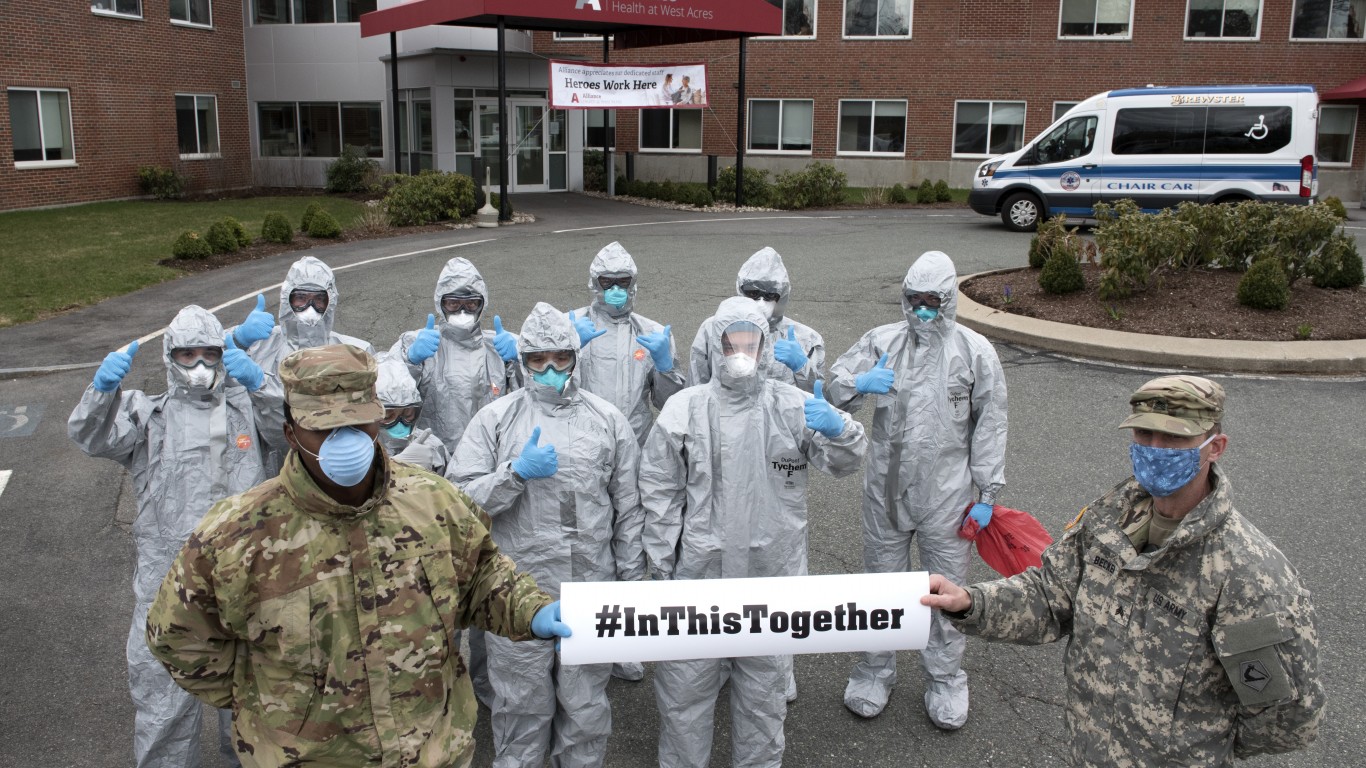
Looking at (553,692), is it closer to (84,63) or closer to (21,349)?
(21,349)

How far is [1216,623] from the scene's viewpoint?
2826 millimetres

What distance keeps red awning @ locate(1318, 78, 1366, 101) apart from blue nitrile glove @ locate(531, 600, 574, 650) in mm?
28895

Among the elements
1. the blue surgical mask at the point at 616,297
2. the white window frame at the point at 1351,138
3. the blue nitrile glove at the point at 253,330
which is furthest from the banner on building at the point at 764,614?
the white window frame at the point at 1351,138

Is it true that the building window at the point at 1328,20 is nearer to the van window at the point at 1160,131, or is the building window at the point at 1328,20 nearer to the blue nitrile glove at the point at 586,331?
the van window at the point at 1160,131

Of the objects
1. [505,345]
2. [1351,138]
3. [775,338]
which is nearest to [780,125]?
[1351,138]

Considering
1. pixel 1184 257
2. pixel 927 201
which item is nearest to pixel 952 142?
pixel 927 201

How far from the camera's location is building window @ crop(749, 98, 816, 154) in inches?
1202

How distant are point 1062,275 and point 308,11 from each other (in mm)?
24313

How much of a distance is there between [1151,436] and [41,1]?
25.8 m

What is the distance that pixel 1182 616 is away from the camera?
9.50 ft

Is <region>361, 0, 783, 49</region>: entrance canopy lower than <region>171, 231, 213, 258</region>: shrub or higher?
higher

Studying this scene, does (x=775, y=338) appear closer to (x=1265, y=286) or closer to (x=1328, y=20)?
(x=1265, y=286)

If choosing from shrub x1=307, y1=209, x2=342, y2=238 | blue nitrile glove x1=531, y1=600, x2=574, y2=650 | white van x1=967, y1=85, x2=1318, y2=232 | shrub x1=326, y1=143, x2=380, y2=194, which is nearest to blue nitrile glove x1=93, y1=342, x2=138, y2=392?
blue nitrile glove x1=531, y1=600, x2=574, y2=650

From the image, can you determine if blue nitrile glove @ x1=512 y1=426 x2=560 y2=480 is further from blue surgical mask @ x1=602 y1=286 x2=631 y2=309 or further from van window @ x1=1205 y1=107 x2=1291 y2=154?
van window @ x1=1205 y1=107 x2=1291 y2=154
